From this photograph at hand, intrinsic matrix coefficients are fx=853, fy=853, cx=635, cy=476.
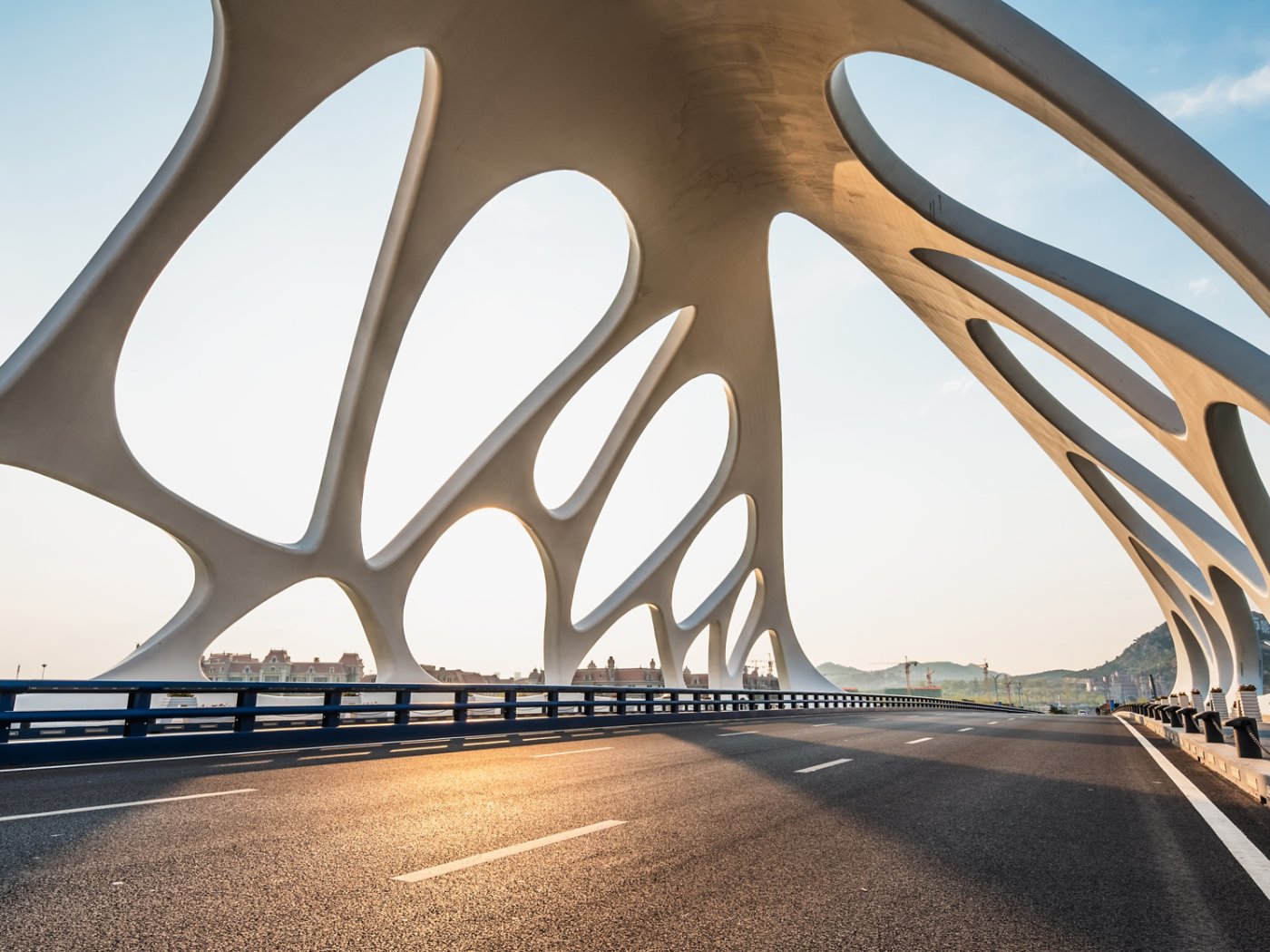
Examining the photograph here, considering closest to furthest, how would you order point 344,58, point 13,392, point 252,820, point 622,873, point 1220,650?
point 622,873, point 252,820, point 13,392, point 344,58, point 1220,650

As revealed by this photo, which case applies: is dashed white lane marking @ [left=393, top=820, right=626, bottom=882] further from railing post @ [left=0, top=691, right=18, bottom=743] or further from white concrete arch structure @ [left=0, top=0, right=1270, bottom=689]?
white concrete arch structure @ [left=0, top=0, right=1270, bottom=689]

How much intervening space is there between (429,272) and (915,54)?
11.3 meters

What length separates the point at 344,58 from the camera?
1563cm

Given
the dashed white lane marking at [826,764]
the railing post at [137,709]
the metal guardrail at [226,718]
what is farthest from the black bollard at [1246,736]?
the railing post at [137,709]

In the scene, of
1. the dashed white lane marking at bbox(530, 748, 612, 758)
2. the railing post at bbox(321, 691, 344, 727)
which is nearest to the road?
the dashed white lane marking at bbox(530, 748, 612, 758)

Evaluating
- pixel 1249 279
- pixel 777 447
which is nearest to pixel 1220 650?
pixel 777 447

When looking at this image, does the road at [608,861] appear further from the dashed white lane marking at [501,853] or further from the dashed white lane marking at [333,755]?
the dashed white lane marking at [333,755]

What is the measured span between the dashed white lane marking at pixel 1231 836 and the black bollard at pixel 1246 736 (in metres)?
0.81

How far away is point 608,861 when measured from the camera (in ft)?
14.2

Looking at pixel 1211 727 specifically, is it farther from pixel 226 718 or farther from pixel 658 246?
pixel 658 246

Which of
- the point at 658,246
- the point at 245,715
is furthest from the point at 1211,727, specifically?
the point at 658,246

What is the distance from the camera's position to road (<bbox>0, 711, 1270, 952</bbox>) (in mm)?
3168

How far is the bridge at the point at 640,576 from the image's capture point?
3734 mm

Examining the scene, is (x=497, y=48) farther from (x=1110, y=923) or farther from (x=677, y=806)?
(x=1110, y=923)
